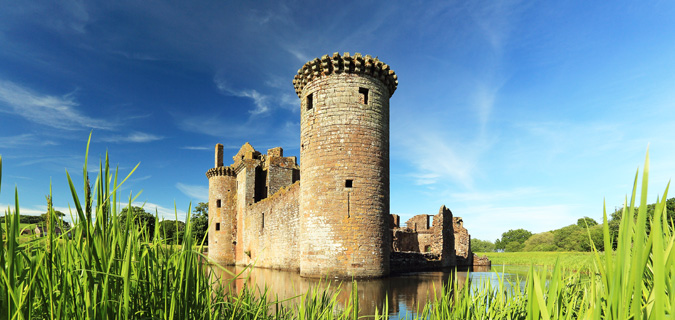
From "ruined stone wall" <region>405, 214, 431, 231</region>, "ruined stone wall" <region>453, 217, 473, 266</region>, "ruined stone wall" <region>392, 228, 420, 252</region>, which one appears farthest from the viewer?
"ruined stone wall" <region>405, 214, 431, 231</region>

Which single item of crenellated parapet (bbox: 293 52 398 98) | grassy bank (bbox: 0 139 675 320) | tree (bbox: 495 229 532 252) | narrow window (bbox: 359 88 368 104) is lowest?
tree (bbox: 495 229 532 252)

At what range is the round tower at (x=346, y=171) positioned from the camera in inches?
450

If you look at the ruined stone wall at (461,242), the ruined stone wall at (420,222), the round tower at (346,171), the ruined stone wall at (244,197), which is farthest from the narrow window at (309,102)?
the ruined stone wall at (420,222)

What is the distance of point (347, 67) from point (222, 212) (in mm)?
15910

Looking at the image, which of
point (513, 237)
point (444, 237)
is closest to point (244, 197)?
point (444, 237)

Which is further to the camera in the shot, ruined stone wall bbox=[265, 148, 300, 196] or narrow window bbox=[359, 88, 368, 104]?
ruined stone wall bbox=[265, 148, 300, 196]

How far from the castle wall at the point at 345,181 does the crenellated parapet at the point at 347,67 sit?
0.20 m

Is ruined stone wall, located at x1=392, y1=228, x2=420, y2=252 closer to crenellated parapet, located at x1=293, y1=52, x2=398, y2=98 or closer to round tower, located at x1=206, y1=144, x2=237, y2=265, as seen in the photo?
round tower, located at x1=206, y1=144, x2=237, y2=265

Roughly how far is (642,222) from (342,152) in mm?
10592

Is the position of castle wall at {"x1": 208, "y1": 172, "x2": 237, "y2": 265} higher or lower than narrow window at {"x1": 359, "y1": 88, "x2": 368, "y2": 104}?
lower

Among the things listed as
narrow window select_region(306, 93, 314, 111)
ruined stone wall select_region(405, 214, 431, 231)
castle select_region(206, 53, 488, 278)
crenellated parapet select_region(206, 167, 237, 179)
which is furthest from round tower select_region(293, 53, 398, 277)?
ruined stone wall select_region(405, 214, 431, 231)

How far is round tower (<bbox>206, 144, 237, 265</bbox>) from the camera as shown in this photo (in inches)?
931

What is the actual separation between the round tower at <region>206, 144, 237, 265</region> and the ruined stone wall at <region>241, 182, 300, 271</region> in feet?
6.67

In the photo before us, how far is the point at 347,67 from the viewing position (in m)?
12.0
